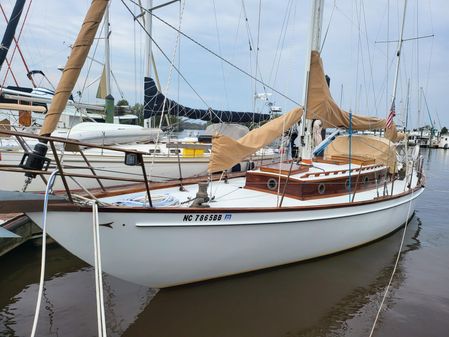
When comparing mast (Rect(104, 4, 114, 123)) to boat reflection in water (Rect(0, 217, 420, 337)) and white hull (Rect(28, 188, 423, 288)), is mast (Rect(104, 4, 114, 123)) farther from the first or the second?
white hull (Rect(28, 188, 423, 288))

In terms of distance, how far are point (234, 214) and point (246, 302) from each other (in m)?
1.38

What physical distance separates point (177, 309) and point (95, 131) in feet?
22.6

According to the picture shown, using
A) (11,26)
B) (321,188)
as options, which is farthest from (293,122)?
(11,26)

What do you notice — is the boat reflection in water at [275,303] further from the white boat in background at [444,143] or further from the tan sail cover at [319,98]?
→ the white boat in background at [444,143]

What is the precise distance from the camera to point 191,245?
15.0ft

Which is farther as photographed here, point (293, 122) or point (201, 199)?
point (293, 122)

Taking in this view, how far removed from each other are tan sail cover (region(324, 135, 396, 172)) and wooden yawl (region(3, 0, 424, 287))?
64 cm

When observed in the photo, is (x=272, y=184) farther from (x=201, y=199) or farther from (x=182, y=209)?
(x=182, y=209)

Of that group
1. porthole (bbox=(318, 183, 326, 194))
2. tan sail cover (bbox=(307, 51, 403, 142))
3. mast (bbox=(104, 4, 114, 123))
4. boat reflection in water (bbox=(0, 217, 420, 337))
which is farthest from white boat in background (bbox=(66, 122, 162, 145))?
porthole (bbox=(318, 183, 326, 194))

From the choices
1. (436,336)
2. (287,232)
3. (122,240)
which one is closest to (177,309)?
(122,240)

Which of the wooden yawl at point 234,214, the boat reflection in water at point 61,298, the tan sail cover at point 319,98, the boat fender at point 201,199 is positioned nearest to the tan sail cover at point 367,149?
the wooden yawl at point 234,214

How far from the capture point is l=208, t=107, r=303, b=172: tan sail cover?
219 inches

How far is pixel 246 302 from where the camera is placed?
5082mm

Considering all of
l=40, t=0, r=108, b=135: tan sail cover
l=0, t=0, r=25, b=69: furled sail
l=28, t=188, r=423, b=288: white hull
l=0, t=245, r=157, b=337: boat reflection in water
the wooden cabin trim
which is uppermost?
l=0, t=0, r=25, b=69: furled sail
